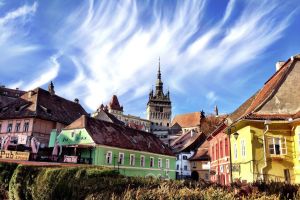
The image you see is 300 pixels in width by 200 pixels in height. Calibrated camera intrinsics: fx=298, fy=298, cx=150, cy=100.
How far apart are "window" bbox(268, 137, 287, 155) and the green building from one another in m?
18.5

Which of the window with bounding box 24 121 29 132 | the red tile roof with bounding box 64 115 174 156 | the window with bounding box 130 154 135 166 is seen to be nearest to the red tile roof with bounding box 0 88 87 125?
the window with bounding box 24 121 29 132

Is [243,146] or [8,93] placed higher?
[8,93]

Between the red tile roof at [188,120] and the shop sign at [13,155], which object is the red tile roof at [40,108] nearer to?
the shop sign at [13,155]

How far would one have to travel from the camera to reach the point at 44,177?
1127cm

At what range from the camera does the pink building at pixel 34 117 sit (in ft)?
143

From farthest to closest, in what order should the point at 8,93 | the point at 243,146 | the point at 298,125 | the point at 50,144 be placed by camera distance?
the point at 8,93, the point at 50,144, the point at 243,146, the point at 298,125

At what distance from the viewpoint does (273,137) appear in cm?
1959

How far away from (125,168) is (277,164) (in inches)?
894

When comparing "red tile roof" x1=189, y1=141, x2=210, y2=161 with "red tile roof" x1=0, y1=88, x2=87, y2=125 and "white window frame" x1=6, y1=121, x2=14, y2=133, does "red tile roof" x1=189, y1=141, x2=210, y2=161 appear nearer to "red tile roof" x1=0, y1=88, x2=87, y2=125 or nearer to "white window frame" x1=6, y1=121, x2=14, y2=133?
"red tile roof" x1=0, y1=88, x2=87, y2=125

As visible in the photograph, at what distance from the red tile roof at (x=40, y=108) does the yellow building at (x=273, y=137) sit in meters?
32.8

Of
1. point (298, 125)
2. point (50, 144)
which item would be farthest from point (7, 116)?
point (298, 125)

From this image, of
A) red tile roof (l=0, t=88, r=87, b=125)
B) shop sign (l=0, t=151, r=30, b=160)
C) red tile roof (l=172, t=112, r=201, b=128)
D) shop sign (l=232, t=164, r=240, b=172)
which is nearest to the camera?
shop sign (l=232, t=164, r=240, b=172)

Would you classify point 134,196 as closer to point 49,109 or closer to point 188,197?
point 188,197

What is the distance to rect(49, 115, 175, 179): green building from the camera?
35.1m
